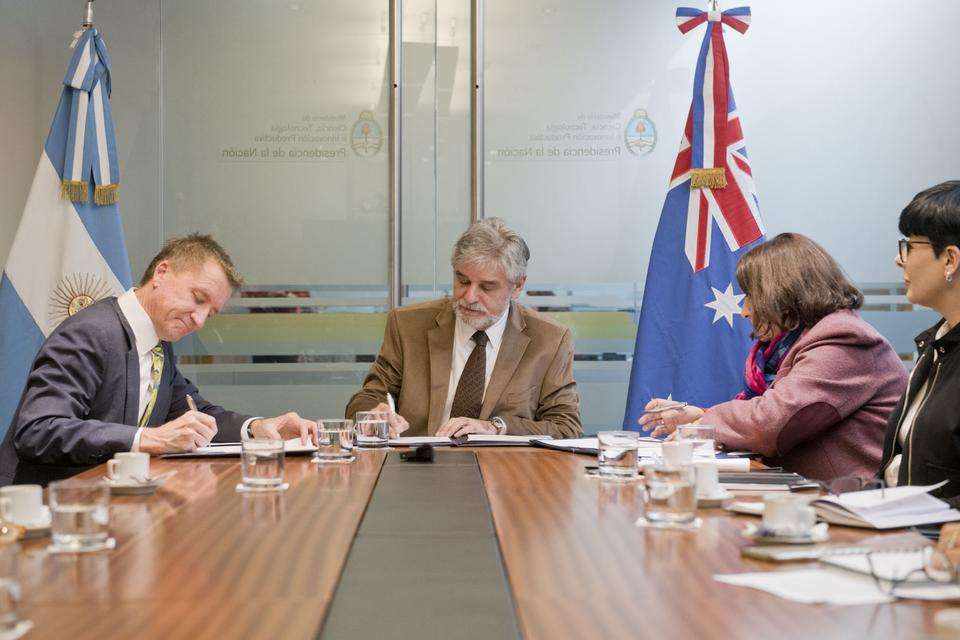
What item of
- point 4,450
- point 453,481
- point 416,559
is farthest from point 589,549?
point 4,450

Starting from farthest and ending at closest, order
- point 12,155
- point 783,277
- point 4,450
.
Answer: point 12,155
point 783,277
point 4,450

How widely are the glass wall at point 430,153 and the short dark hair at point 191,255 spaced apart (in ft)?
6.61

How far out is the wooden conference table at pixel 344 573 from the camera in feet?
3.97

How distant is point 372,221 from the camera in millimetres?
5352

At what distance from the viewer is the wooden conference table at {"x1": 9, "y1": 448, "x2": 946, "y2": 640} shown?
47.6 inches

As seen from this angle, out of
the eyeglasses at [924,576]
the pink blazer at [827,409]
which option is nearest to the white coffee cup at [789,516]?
the eyeglasses at [924,576]

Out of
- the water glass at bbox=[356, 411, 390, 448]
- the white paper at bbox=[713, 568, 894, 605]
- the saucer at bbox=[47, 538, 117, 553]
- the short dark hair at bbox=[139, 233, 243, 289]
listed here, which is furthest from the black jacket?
the short dark hair at bbox=[139, 233, 243, 289]

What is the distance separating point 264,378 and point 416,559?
3.83 meters

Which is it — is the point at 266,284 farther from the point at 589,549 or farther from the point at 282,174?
the point at 589,549

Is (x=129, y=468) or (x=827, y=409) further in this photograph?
(x=827, y=409)

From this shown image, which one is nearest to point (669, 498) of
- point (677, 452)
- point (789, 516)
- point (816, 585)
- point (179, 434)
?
point (789, 516)

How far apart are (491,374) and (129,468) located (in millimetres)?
1831

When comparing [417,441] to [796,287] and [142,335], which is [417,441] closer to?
[142,335]

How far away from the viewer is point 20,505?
1730 millimetres
